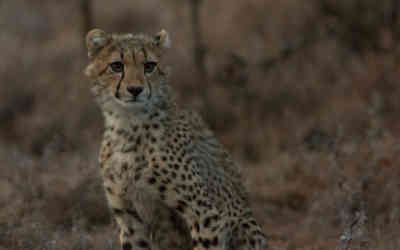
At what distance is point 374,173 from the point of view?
6.05 metres

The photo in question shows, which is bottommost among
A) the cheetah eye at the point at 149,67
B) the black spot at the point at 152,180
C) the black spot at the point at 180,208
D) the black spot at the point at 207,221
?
the black spot at the point at 207,221

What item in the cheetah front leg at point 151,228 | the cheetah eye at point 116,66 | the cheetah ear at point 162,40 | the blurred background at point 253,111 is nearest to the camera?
the cheetah eye at point 116,66

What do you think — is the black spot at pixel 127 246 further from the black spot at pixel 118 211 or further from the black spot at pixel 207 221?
the black spot at pixel 207 221

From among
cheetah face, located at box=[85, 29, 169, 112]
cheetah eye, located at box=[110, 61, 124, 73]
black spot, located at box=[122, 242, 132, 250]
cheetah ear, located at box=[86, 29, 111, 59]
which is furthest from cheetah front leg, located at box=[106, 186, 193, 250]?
cheetah ear, located at box=[86, 29, 111, 59]

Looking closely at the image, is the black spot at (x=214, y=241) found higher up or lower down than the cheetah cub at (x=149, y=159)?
lower down

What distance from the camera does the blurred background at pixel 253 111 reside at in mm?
5461

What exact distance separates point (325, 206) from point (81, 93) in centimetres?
389

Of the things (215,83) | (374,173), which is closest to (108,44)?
(374,173)

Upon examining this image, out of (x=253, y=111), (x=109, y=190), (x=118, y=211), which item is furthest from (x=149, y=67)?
(x=253, y=111)

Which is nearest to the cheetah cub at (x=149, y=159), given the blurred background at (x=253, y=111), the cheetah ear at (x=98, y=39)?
the cheetah ear at (x=98, y=39)

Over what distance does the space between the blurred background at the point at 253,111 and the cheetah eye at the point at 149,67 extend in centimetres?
122

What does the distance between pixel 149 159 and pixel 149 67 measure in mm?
483

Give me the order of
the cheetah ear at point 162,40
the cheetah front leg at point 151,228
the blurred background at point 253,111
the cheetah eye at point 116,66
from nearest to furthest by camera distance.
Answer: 1. the cheetah eye at point 116,66
2. the cheetah front leg at point 151,228
3. the cheetah ear at point 162,40
4. the blurred background at point 253,111

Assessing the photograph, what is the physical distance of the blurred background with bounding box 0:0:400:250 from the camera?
5.46 metres
